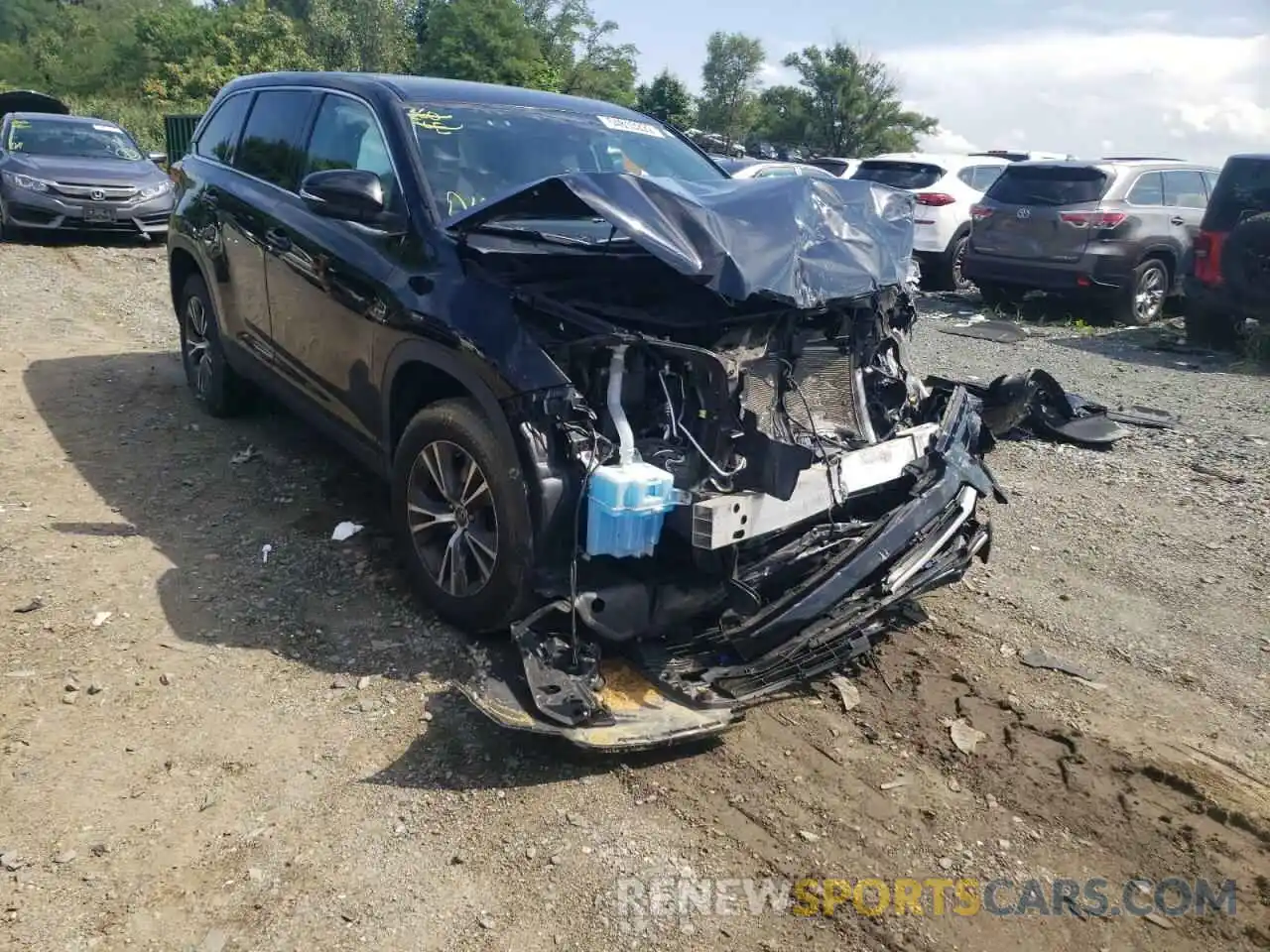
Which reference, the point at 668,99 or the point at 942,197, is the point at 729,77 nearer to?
the point at 668,99

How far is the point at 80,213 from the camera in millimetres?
12133

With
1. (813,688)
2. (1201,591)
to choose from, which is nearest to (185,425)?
(813,688)

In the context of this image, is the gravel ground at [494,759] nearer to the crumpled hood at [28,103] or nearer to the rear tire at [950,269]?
the rear tire at [950,269]

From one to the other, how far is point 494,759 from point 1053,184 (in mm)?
10600

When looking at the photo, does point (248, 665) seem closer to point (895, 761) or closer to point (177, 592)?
point (177, 592)

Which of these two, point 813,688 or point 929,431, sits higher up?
point 929,431

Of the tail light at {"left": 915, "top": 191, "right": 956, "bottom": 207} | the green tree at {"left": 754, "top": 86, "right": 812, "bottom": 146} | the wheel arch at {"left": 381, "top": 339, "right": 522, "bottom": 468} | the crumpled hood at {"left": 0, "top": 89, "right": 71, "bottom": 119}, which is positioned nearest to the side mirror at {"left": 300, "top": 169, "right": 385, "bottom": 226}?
the wheel arch at {"left": 381, "top": 339, "right": 522, "bottom": 468}

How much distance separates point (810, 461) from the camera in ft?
10.8

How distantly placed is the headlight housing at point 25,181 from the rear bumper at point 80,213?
0.07 metres

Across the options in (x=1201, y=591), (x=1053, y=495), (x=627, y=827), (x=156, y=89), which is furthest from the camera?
(x=156, y=89)

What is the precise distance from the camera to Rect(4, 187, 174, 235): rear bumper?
11898mm

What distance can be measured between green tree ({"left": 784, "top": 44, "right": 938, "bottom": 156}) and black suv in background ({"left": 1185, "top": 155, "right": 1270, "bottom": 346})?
38112 millimetres

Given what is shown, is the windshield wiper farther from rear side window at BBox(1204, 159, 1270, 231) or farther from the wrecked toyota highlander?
rear side window at BBox(1204, 159, 1270, 231)

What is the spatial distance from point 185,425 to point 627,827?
447 centimetres
